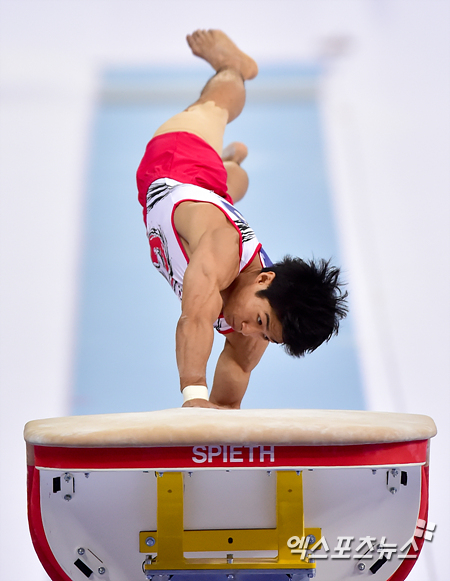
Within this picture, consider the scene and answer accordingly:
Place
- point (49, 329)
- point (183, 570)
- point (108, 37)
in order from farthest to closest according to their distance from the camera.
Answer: point (108, 37), point (49, 329), point (183, 570)

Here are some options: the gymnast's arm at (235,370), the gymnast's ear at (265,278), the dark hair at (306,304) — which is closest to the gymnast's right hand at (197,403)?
the dark hair at (306,304)

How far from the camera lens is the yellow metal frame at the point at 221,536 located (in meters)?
1.15

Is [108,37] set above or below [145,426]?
above

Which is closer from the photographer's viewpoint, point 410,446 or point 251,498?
point 410,446

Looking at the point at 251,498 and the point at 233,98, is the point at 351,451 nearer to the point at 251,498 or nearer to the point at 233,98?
the point at 251,498

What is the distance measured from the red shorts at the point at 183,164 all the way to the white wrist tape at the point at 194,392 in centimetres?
83

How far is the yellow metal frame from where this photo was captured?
1148 millimetres

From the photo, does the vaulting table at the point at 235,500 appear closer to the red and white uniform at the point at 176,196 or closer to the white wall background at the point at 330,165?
the white wall background at the point at 330,165

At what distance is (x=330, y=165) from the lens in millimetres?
3967

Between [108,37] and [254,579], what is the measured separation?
411 cm

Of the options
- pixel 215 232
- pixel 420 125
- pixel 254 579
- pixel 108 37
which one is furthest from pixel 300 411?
pixel 108 37

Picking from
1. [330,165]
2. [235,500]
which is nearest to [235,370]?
[235,500]

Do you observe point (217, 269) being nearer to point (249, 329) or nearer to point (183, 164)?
point (249, 329)

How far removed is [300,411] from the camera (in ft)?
3.99
